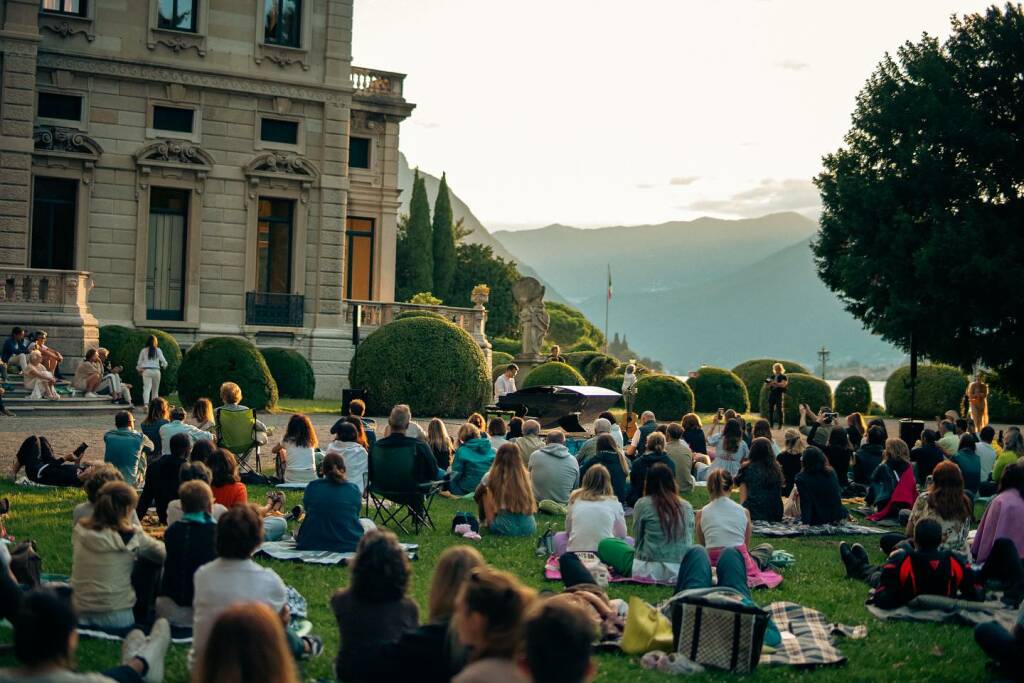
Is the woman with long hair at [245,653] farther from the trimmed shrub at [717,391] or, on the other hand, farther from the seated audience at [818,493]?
the trimmed shrub at [717,391]

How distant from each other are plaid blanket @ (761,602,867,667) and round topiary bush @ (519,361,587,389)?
25140 millimetres

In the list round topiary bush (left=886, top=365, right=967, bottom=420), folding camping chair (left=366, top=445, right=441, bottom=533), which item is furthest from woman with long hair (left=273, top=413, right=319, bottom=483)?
round topiary bush (left=886, top=365, right=967, bottom=420)

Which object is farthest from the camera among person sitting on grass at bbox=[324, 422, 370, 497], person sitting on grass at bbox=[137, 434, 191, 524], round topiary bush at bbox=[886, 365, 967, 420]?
round topiary bush at bbox=[886, 365, 967, 420]

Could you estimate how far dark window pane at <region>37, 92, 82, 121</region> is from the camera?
30562 millimetres

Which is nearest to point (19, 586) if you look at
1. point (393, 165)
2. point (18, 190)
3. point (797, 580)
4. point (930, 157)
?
point (797, 580)

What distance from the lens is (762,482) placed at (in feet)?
47.1

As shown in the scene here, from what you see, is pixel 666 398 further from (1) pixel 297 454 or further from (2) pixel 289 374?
(1) pixel 297 454

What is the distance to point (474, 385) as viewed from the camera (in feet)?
93.0

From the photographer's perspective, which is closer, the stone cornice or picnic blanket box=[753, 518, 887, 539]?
picnic blanket box=[753, 518, 887, 539]

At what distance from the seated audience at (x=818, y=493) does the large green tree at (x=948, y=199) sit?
8.55 metres

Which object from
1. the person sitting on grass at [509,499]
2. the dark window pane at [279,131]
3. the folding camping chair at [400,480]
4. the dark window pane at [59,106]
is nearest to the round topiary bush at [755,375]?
the dark window pane at [279,131]

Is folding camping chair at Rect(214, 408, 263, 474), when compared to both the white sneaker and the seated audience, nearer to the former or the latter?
the seated audience

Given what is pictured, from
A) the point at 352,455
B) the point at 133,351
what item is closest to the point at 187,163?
the point at 133,351

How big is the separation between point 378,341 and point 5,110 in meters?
11.0
